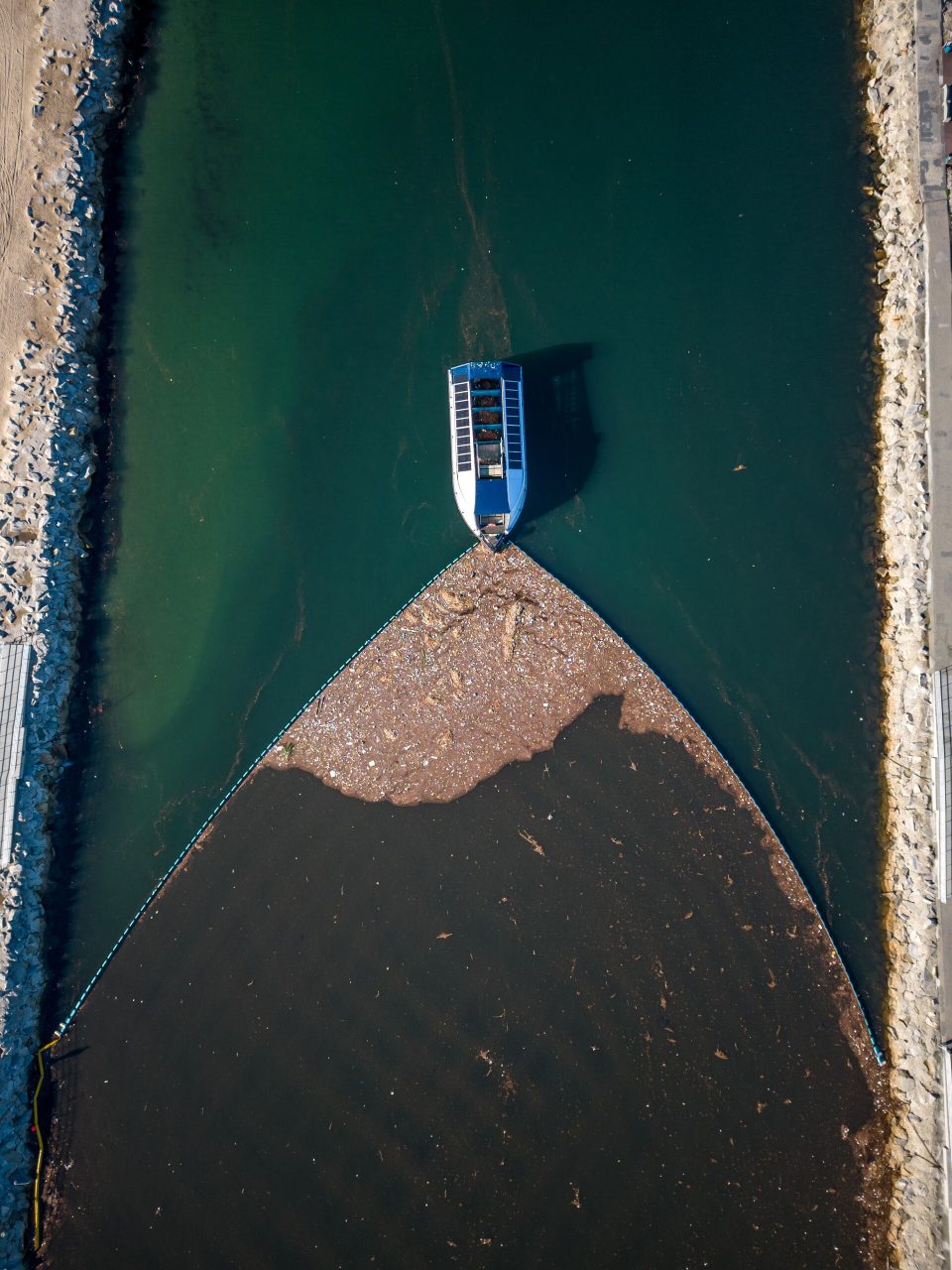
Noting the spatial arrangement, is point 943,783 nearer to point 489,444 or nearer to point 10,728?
point 489,444

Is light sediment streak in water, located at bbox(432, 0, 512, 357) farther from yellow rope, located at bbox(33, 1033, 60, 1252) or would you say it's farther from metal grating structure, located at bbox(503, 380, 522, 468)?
yellow rope, located at bbox(33, 1033, 60, 1252)

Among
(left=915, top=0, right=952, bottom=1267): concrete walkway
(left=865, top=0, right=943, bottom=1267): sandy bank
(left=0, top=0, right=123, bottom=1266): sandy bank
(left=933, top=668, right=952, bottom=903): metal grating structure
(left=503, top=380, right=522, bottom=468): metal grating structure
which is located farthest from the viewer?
(left=0, top=0, right=123, bottom=1266): sandy bank

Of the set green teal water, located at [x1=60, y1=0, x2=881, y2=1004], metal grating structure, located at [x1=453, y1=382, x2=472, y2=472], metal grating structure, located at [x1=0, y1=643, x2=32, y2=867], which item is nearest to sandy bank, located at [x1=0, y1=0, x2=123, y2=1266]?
metal grating structure, located at [x1=0, y1=643, x2=32, y2=867]

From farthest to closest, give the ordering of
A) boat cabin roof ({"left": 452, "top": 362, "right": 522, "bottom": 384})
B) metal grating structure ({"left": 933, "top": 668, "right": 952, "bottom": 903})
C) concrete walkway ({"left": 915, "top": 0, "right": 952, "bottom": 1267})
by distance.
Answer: boat cabin roof ({"left": 452, "top": 362, "right": 522, "bottom": 384}) < concrete walkway ({"left": 915, "top": 0, "right": 952, "bottom": 1267}) < metal grating structure ({"left": 933, "top": 668, "right": 952, "bottom": 903})

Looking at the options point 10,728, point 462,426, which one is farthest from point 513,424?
point 10,728

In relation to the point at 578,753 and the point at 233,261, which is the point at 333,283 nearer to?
the point at 233,261

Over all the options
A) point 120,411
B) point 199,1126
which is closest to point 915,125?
point 120,411
